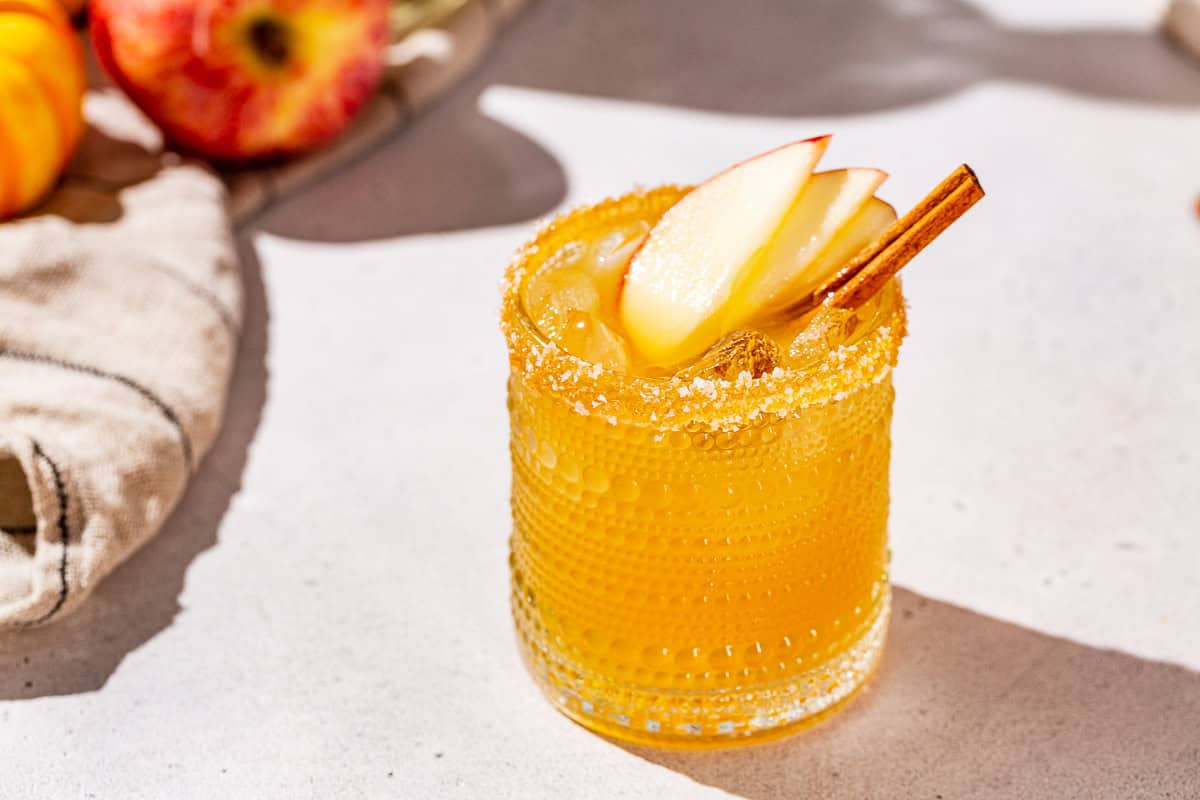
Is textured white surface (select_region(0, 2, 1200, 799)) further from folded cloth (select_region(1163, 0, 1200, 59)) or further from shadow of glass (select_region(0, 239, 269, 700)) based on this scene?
folded cloth (select_region(1163, 0, 1200, 59))

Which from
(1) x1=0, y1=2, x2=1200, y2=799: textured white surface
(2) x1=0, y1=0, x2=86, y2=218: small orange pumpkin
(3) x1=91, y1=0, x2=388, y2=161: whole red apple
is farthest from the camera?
(3) x1=91, y1=0, x2=388, y2=161: whole red apple

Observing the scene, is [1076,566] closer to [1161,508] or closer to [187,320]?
[1161,508]

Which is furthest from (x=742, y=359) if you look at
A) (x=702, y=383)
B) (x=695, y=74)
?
(x=695, y=74)

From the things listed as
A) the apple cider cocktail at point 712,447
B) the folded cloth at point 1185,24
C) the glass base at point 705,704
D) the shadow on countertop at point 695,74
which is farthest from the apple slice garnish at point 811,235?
the folded cloth at point 1185,24

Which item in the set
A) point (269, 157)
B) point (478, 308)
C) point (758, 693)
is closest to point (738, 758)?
point (758, 693)

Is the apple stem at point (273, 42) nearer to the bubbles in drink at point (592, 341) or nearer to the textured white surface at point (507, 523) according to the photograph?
the textured white surface at point (507, 523)

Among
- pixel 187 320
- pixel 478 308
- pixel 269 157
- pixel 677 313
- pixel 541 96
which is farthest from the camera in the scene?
pixel 541 96

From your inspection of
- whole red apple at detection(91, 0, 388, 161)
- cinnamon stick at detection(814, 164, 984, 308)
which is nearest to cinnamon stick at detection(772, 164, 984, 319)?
cinnamon stick at detection(814, 164, 984, 308)

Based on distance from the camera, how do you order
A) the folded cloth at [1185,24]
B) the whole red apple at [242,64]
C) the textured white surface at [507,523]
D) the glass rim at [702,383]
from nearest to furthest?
the glass rim at [702,383] < the textured white surface at [507,523] < the whole red apple at [242,64] < the folded cloth at [1185,24]
